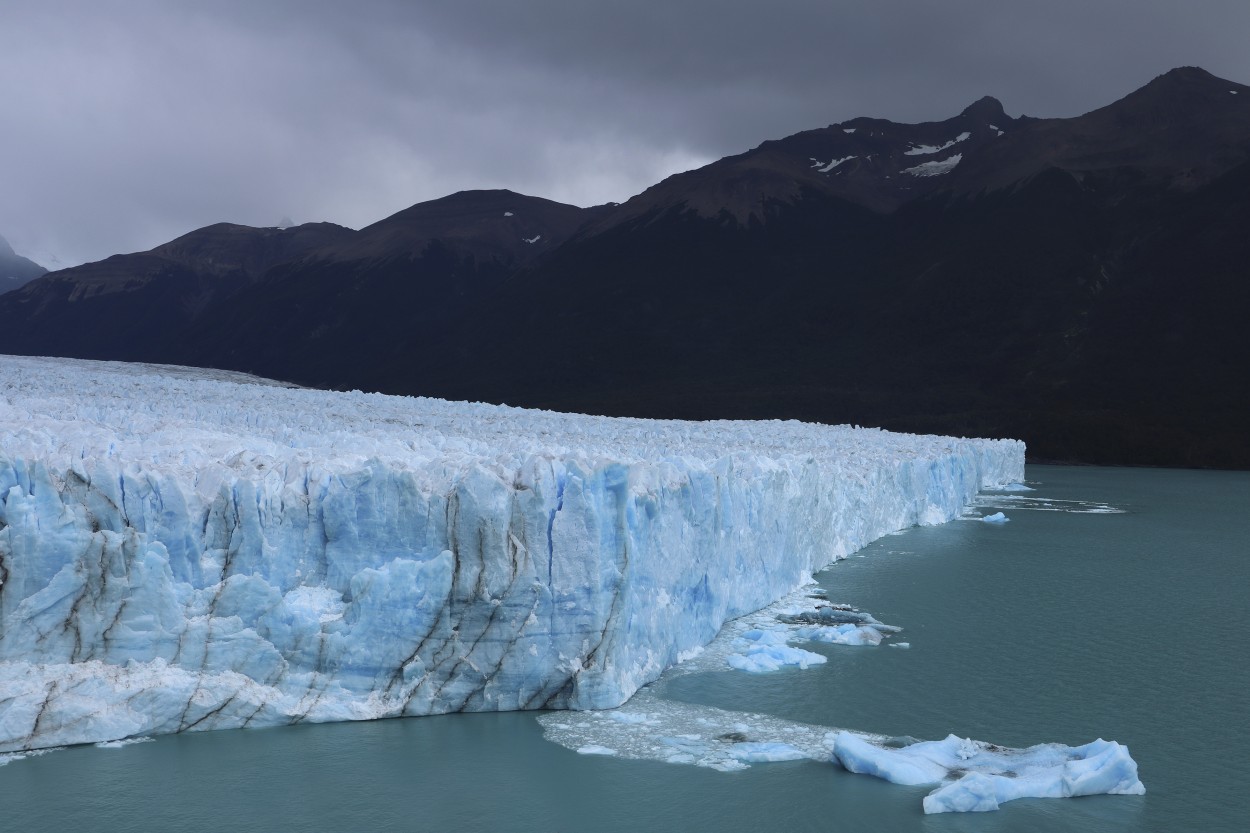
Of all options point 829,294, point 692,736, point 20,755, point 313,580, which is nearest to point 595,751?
point 692,736

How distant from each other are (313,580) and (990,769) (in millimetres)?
5696

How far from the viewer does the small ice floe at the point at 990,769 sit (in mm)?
7605

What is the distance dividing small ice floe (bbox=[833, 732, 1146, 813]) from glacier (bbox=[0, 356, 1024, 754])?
7.96 ft

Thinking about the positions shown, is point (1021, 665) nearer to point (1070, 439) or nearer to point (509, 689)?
point (509, 689)

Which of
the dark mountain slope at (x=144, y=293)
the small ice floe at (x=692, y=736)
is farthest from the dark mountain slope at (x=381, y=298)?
the small ice floe at (x=692, y=736)

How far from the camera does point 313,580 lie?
8.98 m

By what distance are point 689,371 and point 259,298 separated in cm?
6662

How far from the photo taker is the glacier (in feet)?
A: 26.5

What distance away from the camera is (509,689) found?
9.12 metres

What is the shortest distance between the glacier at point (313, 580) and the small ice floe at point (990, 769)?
2.43 m

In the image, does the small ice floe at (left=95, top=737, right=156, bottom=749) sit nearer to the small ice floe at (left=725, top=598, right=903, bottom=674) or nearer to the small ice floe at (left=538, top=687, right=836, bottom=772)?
the small ice floe at (left=538, top=687, right=836, bottom=772)

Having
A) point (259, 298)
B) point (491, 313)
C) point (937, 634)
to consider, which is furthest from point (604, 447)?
point (259, 298)

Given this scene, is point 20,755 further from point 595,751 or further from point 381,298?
point 381,298

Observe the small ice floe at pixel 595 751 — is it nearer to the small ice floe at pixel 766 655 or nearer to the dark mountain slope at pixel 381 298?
the small ice floe at pixel 766 655
